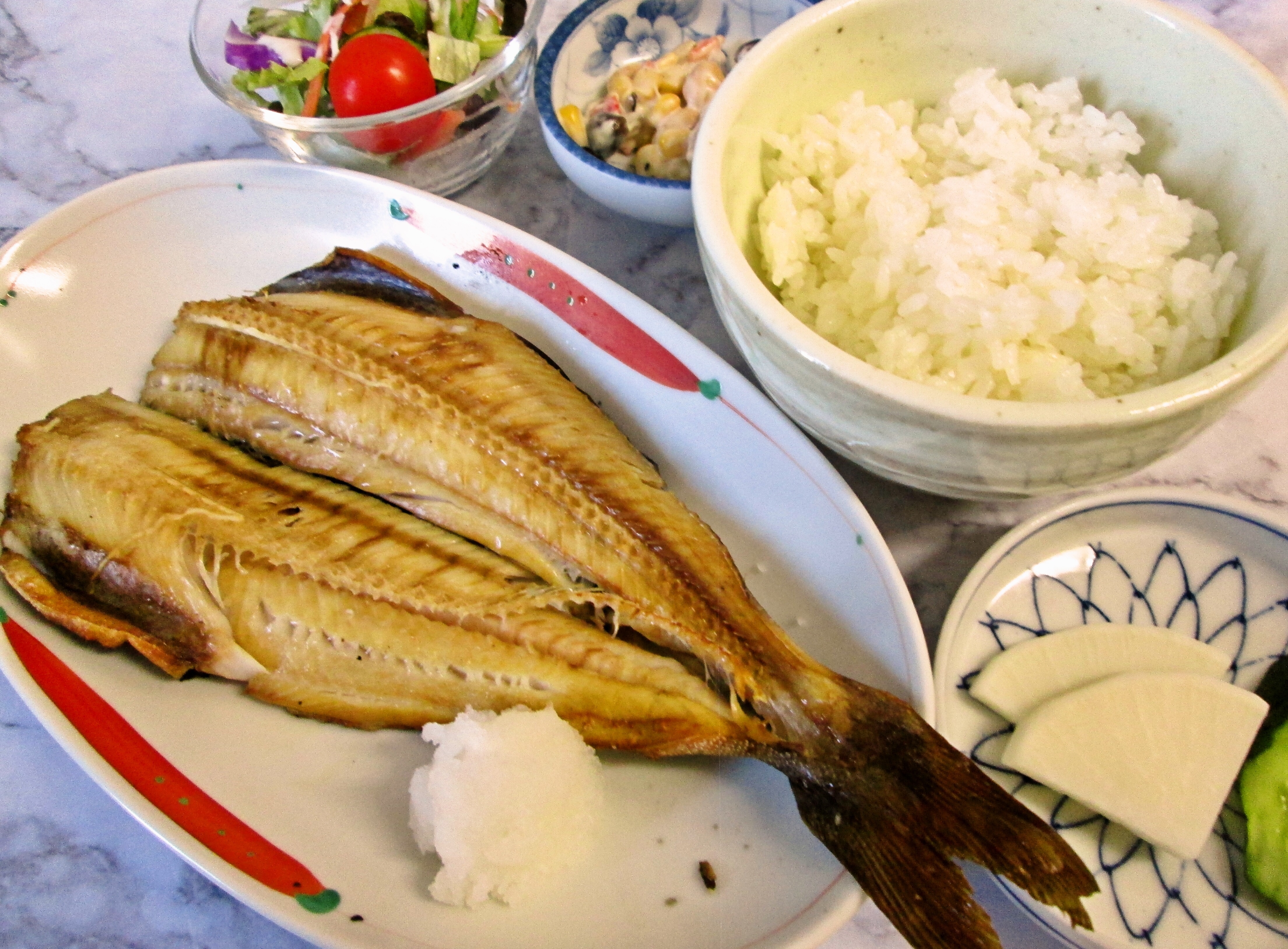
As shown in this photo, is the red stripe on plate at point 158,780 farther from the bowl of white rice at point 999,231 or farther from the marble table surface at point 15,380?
the bowl of white rice at point 999,231

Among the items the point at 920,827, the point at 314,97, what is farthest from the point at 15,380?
the point at 920,827

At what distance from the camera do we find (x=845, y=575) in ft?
3.13

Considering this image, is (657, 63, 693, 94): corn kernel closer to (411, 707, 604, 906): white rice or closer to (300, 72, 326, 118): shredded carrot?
(300, 72, 326, 118): shredded carrot

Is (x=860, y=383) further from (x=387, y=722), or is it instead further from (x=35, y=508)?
(x=35, y=508)

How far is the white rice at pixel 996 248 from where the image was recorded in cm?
91

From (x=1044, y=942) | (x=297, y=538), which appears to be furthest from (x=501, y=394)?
(x=1044, y=942)

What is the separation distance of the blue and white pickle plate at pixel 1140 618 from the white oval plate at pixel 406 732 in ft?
0.47

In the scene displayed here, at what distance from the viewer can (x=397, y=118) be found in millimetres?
1271

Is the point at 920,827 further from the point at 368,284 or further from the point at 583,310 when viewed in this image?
the point at 368,284

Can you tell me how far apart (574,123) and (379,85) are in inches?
12.1

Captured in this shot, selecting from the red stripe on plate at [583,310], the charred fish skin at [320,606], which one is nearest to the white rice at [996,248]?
the red stripe on plate at [583,310]

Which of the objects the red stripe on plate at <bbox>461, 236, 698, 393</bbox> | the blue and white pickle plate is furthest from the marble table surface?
the red stripe on plate at <bbox>461, 236, 698, 393</bbox>

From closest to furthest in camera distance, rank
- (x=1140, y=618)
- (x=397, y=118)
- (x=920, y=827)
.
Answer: (x=920, y=827) < (x=1140, y=618) < (x=397, y=118)

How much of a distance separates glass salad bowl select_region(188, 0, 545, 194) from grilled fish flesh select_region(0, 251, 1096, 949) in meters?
0.32
